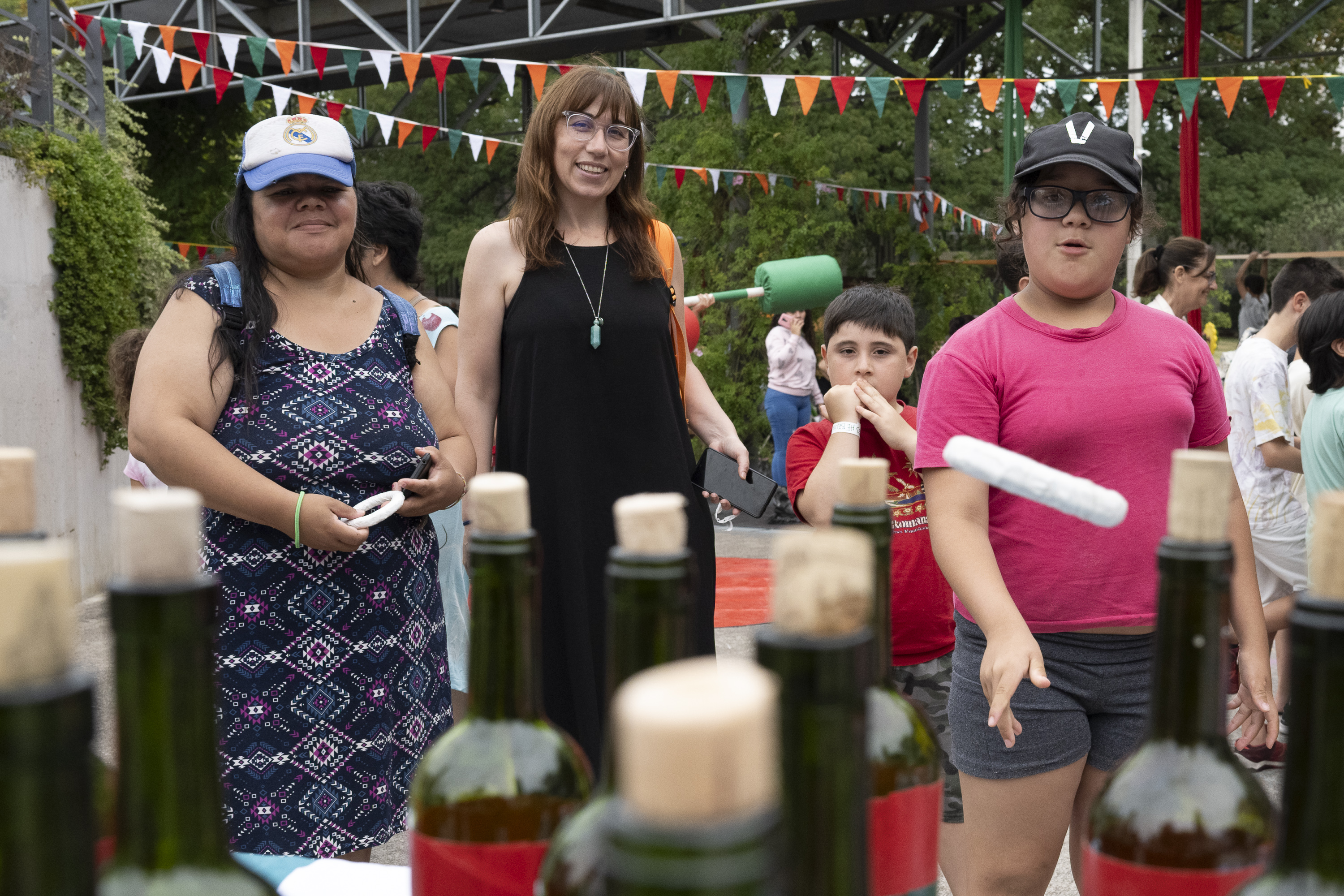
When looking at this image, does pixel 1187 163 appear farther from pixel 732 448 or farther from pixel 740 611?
pixel 732 448

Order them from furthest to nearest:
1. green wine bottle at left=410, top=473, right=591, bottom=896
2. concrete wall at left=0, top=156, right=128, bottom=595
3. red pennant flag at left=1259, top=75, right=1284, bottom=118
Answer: red pennant flag at left=1259, top=75, right=1284, bottom=118 → concrete wall at left=0, top=156, right=128, bottom=595 → green wine bottle at left=410, top=473, right=591, bottom=896

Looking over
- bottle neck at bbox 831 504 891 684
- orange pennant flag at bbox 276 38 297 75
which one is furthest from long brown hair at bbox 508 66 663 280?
orange pennant flag at bbox 276 38 297 75

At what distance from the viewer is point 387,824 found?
81.3 inches

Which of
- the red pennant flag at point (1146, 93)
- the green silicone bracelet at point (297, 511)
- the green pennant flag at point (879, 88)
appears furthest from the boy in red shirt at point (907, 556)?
the red pennant flag at point (1146, 93)

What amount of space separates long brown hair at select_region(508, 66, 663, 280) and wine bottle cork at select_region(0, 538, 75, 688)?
6.84ft

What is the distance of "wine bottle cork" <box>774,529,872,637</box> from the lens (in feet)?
1.45

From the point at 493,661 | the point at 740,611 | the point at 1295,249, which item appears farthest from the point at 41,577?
the point at 1295,249

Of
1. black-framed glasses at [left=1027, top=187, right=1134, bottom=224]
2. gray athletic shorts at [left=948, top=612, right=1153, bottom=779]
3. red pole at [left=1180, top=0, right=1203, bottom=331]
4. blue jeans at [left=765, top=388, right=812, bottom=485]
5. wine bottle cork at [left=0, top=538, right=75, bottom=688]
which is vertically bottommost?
gray athletic shorts at [left=948, top=612, right=1153, bottom=779]

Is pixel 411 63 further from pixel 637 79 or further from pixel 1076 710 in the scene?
pixel 1076 710

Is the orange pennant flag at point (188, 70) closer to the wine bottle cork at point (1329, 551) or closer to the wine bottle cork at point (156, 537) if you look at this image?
the wine bottle cork at point (156, 537)

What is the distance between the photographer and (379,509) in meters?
2.01

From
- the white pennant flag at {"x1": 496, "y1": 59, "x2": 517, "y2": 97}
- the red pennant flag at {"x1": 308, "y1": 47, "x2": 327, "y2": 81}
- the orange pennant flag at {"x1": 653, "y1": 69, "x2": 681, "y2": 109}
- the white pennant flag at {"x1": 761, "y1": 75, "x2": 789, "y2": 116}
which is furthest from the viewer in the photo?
the red pennant flag at {"x1": 308, "y1": 47, "x2": 327, "y2": 81}

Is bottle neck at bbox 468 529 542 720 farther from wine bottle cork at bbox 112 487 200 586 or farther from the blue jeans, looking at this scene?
the blue jeans

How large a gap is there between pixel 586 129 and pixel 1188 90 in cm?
649
